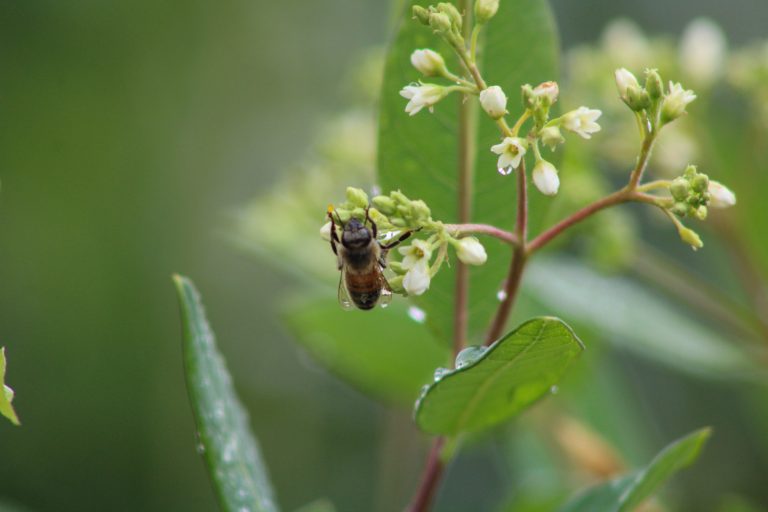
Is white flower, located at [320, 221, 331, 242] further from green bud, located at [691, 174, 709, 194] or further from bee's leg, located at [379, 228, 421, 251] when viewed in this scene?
green bud, located at [691, 174, 709, 194]

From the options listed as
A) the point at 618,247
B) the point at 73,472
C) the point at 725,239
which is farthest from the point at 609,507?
the point at 73,472

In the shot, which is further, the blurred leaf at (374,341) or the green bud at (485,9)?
the blurred leaf at (374,341)

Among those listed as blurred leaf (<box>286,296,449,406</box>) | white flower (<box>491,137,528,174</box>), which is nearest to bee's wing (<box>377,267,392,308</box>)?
white flower (<box>491,137,528,174</box>)

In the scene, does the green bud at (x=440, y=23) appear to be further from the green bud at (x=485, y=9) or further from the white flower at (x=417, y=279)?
the white flower at (x=417, y=279)

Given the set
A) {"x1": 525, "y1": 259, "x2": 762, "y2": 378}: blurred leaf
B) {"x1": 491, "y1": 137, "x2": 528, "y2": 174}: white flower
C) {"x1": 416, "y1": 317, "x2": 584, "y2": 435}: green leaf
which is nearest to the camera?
{"x1": 416, "y1": 317, "x2": 584, "y2": 435}: green leaf

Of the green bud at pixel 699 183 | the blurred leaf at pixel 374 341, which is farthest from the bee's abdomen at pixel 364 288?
the blurred leaf at pixel 374 341

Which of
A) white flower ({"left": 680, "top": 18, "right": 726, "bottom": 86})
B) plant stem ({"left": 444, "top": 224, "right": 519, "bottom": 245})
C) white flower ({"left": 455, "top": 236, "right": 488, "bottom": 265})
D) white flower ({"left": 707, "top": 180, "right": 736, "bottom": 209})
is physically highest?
plant stem ({"left": 444, "top": 224, "right": 519, "bottom": 245})

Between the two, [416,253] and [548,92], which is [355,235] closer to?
[416,253]
